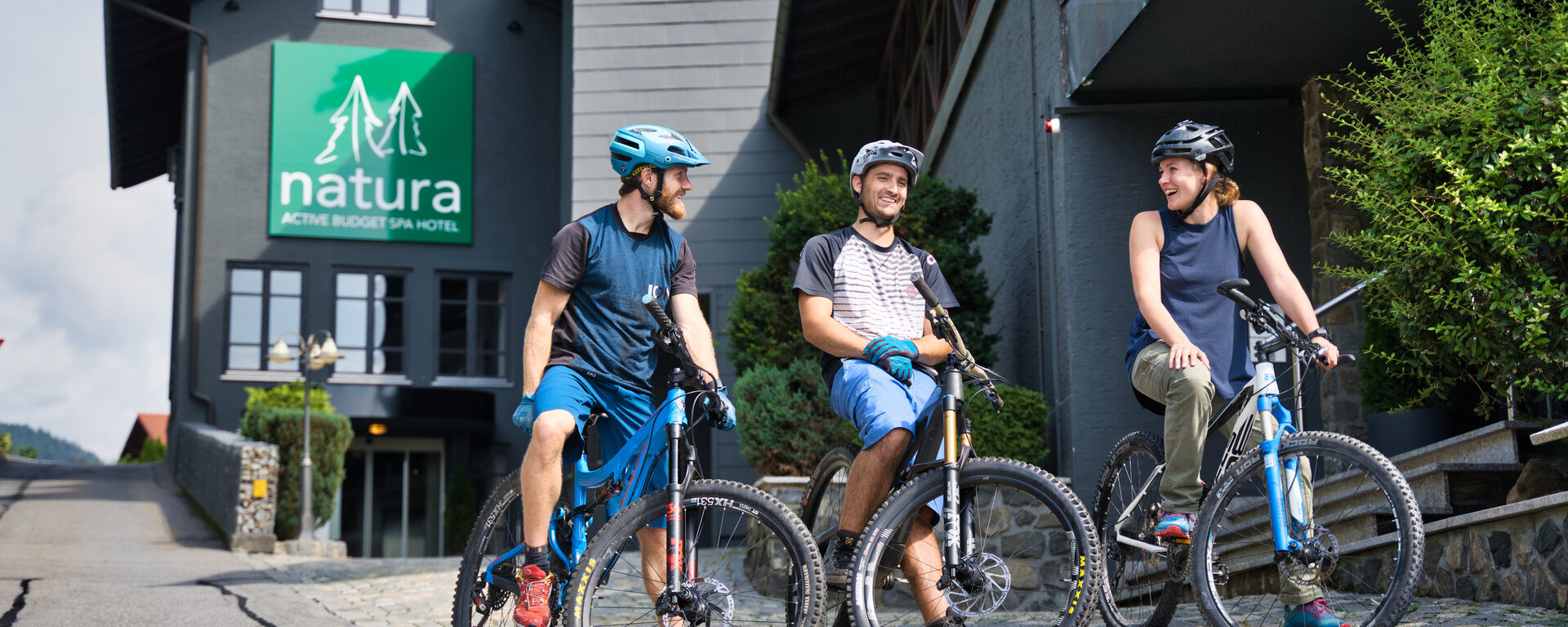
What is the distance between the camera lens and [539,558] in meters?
4.12

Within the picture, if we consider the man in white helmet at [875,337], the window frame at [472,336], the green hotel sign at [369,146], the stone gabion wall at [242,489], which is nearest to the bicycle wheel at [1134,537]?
the man in white helmet at [875,337]

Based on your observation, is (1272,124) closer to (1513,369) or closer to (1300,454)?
(1513,369)

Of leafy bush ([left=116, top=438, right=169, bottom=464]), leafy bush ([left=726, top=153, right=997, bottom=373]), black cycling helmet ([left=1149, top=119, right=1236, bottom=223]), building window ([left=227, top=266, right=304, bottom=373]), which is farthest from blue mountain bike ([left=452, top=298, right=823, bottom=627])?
leafy bush ([left=116, top=438, right=169, bottom=464])

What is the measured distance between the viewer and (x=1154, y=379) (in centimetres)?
441

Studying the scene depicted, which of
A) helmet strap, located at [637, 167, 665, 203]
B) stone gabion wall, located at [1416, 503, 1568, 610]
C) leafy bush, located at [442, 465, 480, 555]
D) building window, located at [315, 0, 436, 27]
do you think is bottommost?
leafy bush, located at [442, 465, 480, 555]

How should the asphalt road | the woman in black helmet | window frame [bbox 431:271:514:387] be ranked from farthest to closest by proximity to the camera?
window frame [bbox 431:271:514:387], the asphalt road, the woman in black helmet

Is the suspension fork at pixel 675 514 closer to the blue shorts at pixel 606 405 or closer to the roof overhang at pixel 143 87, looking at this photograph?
the blue shorts at pixel 606 405

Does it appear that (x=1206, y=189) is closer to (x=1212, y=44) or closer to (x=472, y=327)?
(x=1212, y=44)

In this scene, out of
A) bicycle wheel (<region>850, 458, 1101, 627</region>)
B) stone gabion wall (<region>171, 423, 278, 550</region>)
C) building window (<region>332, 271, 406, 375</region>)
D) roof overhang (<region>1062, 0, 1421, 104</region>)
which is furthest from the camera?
building window (<region>332, 271, 406, 375</region>)

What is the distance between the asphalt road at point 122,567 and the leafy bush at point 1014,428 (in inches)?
147

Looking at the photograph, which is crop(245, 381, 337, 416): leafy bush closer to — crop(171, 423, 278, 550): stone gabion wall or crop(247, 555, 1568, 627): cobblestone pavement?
crop(171, 423, 278, 550): stone gabion wall

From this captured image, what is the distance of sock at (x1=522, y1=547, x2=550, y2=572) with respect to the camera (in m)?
4.11

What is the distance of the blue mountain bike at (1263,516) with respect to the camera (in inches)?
144

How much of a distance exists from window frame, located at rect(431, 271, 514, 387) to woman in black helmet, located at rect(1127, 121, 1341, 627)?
72.3 feet
